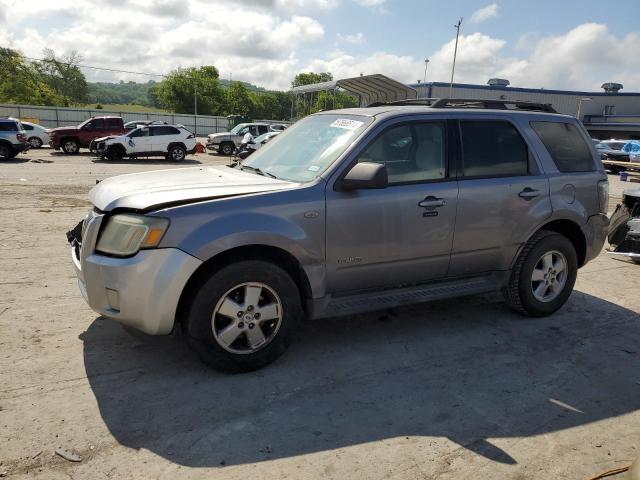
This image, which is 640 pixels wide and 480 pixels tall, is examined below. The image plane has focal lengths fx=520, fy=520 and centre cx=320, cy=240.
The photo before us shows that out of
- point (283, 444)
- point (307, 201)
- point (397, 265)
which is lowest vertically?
point (283, 444)

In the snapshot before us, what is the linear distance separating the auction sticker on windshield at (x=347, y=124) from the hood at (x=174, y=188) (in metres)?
0.75

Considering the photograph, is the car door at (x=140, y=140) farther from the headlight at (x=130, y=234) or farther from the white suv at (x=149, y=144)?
the headlight at (x=130, y=234)

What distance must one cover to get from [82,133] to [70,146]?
0.85m

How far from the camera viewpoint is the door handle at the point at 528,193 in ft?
15.2

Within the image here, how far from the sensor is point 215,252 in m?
3.40

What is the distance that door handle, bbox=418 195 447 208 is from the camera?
4133 millimetres

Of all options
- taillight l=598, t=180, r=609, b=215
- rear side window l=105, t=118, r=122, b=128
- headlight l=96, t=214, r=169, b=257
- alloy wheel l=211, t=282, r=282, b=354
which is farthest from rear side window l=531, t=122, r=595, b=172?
rear side window l=105, t=118, r=122, b=128

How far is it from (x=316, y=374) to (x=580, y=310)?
3152mm

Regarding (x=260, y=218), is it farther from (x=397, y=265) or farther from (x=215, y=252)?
(x=397, y=265)

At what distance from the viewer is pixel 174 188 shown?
3.64 meters

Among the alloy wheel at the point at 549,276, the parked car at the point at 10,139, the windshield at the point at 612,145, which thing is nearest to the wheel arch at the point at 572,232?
the alloy wheel at the point at 549,276

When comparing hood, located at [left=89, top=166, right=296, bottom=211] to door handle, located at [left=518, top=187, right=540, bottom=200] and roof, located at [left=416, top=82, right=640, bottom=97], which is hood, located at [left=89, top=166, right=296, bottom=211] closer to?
door handle, located at [left=518, top=187, right=540, bottom=200]

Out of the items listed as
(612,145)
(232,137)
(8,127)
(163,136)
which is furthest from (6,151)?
(612,145)

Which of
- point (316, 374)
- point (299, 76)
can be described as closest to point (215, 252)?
point (316, 374)
